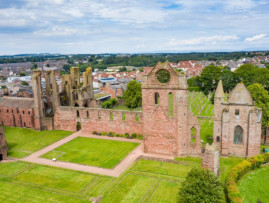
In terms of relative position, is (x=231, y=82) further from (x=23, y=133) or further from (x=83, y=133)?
(x=23, y=133)

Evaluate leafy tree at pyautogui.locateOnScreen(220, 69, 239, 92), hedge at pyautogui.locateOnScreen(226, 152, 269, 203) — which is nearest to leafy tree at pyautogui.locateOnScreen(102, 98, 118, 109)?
leafy tree at pyautogui.locateOnScreen(220, 69, 239, 92)

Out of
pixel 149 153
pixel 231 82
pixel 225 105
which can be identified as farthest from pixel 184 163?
pixel 231 82

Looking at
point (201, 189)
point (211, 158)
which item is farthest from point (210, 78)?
point (201, 189)

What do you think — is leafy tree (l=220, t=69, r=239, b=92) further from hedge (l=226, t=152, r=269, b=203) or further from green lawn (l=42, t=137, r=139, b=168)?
hedge (l=226, t=152, r=269, b=203)

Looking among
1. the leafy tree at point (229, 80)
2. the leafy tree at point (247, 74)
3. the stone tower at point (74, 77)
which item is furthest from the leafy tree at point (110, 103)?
the leafy tree at point (247, 74)

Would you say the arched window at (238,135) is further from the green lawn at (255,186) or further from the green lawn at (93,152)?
the green lawn at (93,152)

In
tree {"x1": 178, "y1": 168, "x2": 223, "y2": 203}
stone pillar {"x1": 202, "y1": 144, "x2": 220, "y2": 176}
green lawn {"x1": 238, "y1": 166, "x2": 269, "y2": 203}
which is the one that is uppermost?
stone pillar {"x1": 202, "y1": 144, "x2": 220, "y2": 176}

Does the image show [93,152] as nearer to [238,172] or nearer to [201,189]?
[238,172]
